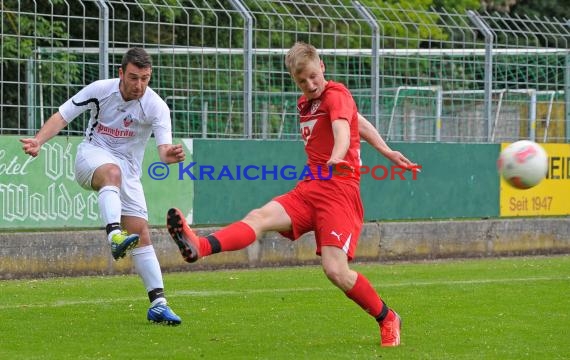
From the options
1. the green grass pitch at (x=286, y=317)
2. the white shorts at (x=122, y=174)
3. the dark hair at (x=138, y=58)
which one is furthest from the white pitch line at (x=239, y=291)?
the dark hair at (x=138, y=58)

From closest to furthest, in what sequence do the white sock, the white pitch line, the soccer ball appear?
the soccer ball → the white sock → the white pitch line

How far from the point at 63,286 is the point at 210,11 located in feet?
15.0

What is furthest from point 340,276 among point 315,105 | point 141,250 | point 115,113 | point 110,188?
point 115,113

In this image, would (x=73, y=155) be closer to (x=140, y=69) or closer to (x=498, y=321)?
(x=140, y=69)

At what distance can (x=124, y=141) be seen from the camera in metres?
10.0

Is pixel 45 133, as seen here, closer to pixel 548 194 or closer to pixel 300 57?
pixel 300 57

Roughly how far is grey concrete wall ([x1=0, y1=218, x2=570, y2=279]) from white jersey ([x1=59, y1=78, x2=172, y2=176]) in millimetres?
4774

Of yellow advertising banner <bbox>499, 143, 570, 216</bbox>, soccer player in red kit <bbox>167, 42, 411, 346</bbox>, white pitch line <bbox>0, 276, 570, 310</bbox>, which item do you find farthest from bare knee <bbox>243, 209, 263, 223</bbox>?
yellow advertising banner <bbox>499, 143, 570, 216</bbox>

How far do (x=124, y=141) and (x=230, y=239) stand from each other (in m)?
2.01

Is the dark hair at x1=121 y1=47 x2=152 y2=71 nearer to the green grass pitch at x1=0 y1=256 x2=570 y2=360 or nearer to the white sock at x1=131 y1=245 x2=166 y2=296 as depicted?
the white sock at x1=131 y1=245 x2=166 y2=296

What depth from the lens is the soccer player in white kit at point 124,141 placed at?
962cm

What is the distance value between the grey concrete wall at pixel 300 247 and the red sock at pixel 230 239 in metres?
6.52

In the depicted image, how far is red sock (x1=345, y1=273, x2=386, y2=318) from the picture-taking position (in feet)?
28.2

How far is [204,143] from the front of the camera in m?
16.1
